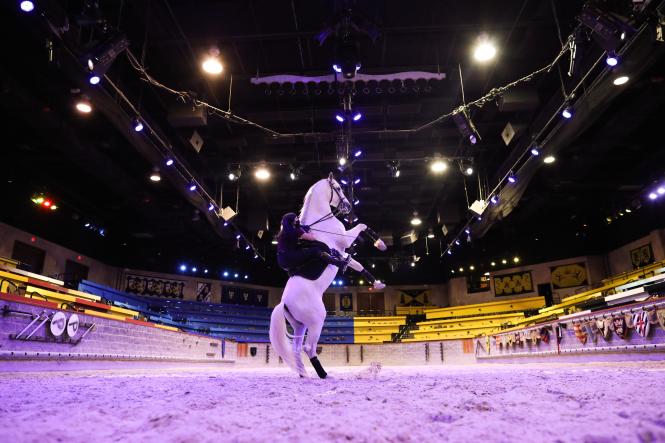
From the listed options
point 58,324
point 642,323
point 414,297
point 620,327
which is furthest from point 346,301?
point 58,324

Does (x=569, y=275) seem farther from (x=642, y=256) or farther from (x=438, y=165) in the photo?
(x=438, y=165)

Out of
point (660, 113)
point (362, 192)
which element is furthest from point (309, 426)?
point (362, 192)

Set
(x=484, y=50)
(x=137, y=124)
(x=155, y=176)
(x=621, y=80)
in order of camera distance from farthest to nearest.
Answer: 1. (x=155, y=176)
2. (x=137, y=124)
3. (x=484, y=50)
4. (x=621, y=80)

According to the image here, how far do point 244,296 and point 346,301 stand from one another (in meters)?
6.56

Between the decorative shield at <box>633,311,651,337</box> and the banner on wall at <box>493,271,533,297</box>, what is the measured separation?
1534cm

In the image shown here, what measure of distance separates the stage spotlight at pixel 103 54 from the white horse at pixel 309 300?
3580 millimetres

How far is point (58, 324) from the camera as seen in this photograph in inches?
225

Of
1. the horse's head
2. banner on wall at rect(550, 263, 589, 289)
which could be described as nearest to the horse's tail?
the horse's head

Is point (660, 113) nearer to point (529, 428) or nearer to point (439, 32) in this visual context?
point (439, 32)

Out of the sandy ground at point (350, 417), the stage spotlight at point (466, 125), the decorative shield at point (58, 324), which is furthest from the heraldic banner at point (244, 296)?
the sandy ground at point (350, 417)

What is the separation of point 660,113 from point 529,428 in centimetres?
1033

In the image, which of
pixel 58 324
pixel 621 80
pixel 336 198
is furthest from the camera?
pixel 58 324

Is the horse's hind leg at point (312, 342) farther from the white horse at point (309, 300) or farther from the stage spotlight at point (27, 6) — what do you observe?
the stage spotlight at point (27, 6)

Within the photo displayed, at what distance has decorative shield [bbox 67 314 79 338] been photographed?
6004 mm
